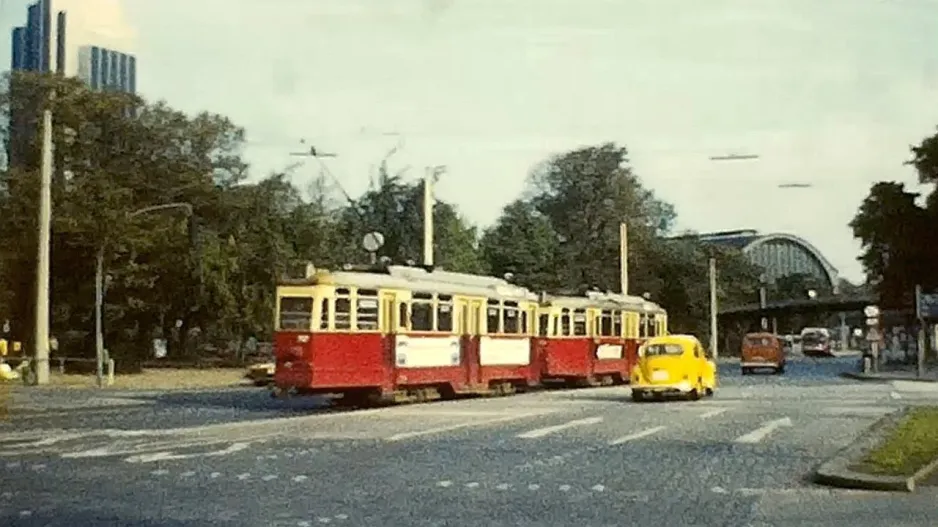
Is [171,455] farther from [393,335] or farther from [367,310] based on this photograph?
[393,335]

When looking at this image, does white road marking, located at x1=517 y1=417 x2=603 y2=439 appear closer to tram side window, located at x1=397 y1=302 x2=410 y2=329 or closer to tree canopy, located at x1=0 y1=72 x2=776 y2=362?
tram side window, located at x1=397 y1=302 x2=410 y2=329

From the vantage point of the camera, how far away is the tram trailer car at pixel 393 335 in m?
30.7

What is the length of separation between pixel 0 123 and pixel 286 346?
122ft

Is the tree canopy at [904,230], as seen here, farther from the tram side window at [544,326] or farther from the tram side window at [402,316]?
the tram side window at [402,316]

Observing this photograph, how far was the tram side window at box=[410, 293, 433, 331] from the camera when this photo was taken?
33.6 m

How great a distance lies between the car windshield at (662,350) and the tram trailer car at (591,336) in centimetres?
633

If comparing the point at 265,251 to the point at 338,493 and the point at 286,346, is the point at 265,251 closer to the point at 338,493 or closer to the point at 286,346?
the point at 286,346

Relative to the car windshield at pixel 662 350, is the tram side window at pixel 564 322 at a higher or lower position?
higher

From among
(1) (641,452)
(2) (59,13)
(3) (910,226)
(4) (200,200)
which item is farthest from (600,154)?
(1) (641,452)

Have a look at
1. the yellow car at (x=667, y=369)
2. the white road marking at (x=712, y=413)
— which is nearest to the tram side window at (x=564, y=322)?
the yellow car at (x=667, y=369)

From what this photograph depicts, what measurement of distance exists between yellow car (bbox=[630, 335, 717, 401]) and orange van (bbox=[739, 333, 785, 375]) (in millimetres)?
32757

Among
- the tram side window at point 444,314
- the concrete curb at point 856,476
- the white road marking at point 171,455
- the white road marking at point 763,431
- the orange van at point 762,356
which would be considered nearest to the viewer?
the concrete curb at point 856,476

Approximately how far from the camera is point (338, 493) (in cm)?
1485

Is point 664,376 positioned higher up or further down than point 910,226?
further down
